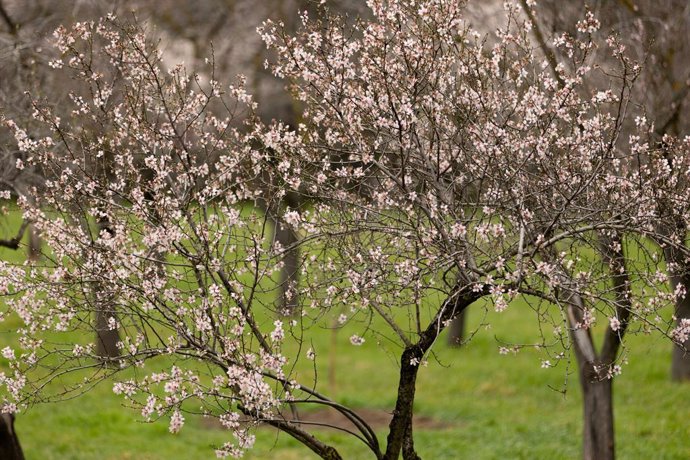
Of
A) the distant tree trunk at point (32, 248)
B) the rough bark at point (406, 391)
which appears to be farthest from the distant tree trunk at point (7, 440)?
the rough bark at point (406, 391)

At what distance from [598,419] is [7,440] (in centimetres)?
751

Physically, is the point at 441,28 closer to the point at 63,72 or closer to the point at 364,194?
the point at 364,194

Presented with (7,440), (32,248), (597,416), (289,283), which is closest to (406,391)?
(289,283)

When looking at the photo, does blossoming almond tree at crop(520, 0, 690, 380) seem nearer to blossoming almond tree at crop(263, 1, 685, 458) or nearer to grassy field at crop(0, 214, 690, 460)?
grassy field at crop(0, 214, 690, 460)

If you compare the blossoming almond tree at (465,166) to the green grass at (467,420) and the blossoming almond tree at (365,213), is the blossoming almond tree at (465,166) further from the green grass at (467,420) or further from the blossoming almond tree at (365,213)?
the green grass at (467,420)

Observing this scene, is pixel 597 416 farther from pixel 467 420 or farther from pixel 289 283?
pixel 289 283

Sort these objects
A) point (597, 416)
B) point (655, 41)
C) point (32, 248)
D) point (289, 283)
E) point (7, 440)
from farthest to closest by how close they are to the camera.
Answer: point (597, 416)
point (655, 41)
point (7, 440)
point (289, 283)
point (32, 248)

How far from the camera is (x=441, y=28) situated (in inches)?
269

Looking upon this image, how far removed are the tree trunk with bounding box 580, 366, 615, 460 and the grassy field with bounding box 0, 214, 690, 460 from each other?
1276 mm

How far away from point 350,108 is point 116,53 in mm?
2083

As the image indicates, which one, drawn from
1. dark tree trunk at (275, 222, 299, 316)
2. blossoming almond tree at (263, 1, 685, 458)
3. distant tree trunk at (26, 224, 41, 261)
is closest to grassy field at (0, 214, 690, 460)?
distant tree trunk at (26, 224, 41, 261)

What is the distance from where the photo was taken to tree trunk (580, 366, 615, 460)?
1233 cm

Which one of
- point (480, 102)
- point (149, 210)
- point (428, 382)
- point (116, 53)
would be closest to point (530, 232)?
point (480, 102)

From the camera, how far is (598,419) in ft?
41.0
